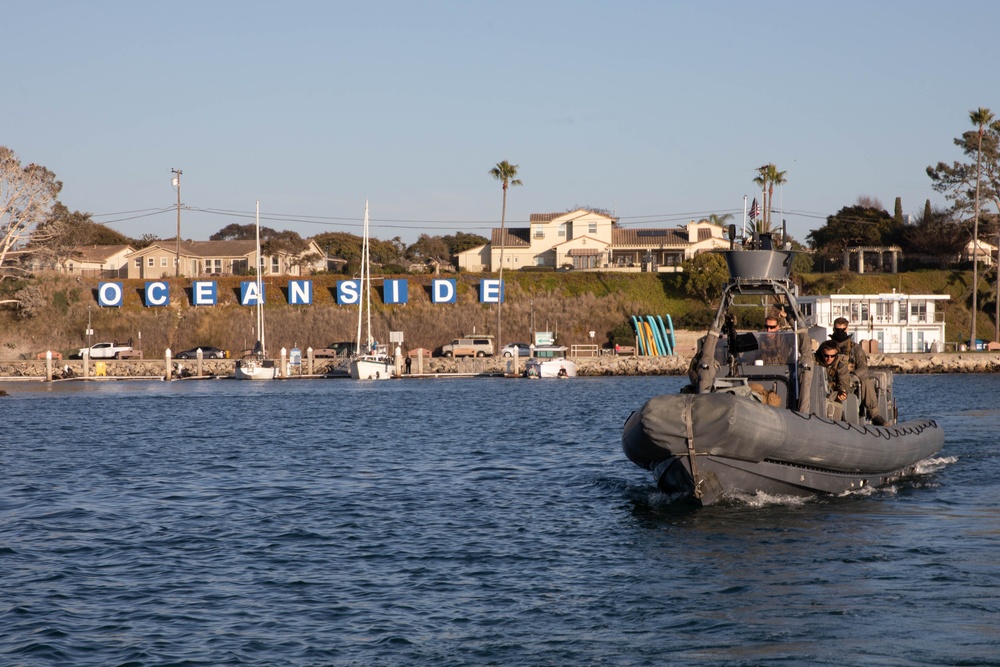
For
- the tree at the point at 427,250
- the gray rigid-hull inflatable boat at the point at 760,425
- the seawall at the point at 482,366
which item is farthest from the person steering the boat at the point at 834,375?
the tree at the point at 427,250

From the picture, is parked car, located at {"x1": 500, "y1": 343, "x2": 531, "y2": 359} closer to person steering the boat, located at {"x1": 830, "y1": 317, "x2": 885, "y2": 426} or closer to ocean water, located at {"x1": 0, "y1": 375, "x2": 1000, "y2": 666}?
ocean water, located at {"x1": 0, "y1": 375, "x2": 1000, "y2": 666}

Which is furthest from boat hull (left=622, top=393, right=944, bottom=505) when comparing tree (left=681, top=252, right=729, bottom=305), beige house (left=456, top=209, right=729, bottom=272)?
beige house (left=456, top=209, right=729, bottom=272)

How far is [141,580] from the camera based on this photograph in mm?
14047

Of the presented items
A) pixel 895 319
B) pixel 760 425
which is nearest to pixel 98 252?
pixel 895 319

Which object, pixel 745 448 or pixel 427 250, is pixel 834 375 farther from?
pixel 427 250

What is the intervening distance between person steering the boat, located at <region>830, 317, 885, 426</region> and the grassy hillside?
227 ft

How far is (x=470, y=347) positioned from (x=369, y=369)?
544 inches

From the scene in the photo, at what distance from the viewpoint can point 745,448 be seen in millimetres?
16469

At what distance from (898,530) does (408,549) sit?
7.71 m

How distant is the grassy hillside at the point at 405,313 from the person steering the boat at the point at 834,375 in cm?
Answer: 7045

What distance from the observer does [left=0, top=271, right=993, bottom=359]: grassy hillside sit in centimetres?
9238

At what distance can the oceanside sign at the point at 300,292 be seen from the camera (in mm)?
94688

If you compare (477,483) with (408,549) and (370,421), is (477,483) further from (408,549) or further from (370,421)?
(370,421)

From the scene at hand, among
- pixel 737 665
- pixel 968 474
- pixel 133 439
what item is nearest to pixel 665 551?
pixel 737 665
